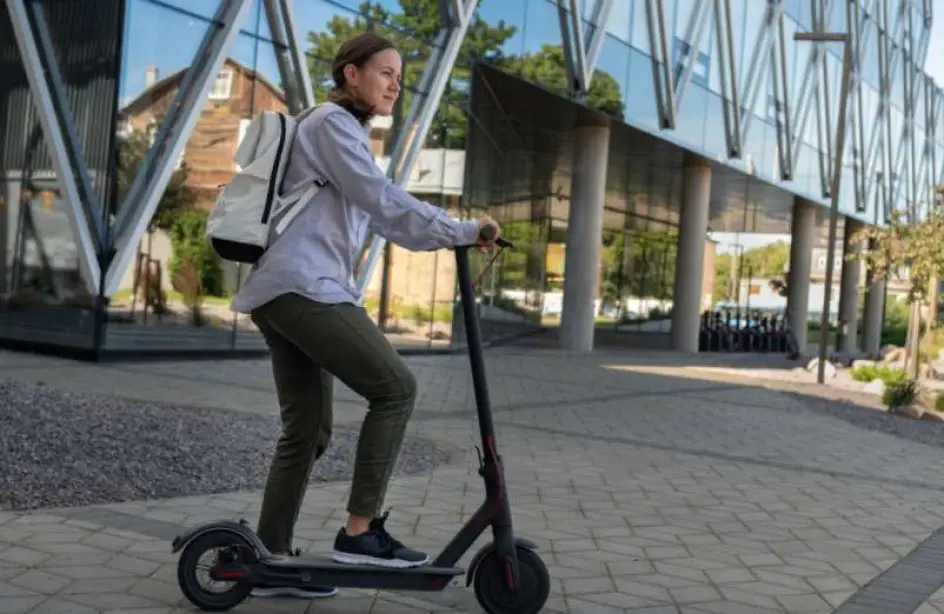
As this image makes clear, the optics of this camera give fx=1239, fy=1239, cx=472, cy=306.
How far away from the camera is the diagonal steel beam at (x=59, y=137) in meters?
14.0

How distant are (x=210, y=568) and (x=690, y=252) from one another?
95.3 feet

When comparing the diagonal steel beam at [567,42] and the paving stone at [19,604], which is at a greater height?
the diagonal steel beam at [567,42]

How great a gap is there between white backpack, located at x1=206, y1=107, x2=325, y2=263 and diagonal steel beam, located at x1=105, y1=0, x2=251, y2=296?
425 inches

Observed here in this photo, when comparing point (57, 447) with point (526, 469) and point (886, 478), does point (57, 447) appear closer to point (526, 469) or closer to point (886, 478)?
point (526, 469)

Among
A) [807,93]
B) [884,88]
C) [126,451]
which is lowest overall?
[126,451]

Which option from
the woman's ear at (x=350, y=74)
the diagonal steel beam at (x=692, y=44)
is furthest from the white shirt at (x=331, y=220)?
the diagonal steel beam at (x=692, y=44)

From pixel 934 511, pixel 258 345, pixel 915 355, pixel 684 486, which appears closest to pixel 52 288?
pixel 258 345

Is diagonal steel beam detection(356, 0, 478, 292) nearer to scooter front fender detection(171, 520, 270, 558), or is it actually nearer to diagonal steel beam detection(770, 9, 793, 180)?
scooter front fender detection(171, 520, 270, 558)

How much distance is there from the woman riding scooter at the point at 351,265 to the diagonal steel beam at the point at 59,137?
10705 mm

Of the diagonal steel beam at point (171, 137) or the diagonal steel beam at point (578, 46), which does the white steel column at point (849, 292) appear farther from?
the diagonal steel beam at point (171, 137)

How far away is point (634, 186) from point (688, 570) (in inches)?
1304

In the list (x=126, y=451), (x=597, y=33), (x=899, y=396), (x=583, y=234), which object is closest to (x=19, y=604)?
(x=126, y=451)

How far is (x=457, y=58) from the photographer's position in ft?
69.5

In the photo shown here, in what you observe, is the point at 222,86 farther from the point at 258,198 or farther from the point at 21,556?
the point at 258,198
